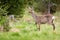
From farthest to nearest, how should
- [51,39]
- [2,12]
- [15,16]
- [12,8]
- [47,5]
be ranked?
[47,5]
[15,16]
[12,8]
[2,12]
[51,39]

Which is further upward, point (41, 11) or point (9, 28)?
point (9, 28)

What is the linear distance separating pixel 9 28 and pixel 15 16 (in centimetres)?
653

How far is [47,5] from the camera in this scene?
26875 mm

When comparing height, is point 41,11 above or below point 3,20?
below

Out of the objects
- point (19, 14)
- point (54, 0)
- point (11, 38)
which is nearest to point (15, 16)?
point (19, 14)

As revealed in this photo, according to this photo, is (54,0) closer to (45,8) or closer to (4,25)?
(45,8)

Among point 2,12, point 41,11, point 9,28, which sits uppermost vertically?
point 2,12

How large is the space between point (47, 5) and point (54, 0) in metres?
1.76

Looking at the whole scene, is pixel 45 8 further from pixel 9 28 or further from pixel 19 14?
pixel 9 28

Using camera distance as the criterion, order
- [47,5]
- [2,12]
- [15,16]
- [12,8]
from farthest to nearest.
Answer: [47,5] → [15,16] → [12,8] → [2,12]

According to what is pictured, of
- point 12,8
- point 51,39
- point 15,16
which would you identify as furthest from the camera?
point 15,16

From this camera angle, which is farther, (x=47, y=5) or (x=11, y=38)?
(x=47, y=5)

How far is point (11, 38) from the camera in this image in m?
9.24

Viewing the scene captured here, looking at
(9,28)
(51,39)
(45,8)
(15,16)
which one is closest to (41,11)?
(45,8)
